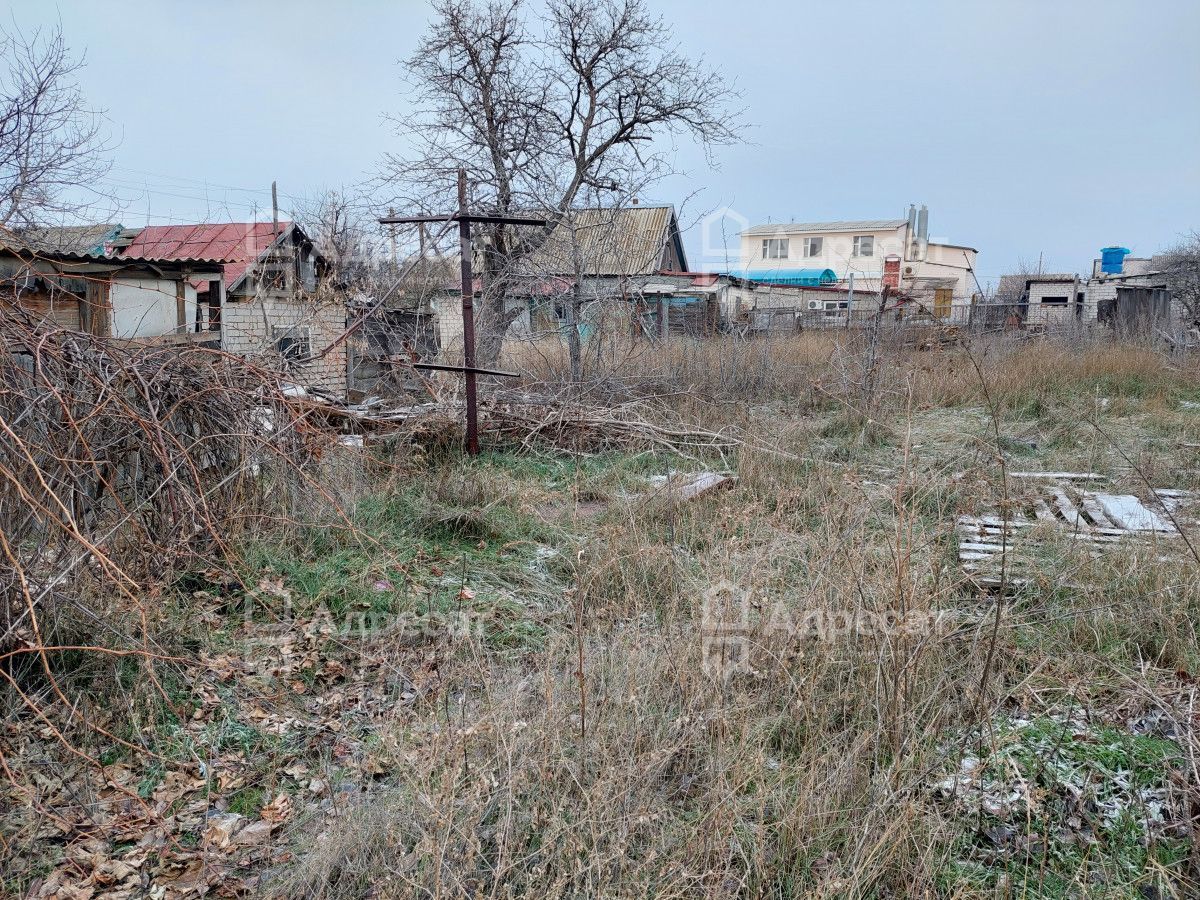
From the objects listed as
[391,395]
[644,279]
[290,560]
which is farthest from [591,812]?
[644,279]

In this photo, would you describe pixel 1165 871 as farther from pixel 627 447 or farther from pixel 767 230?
pixel 767 230

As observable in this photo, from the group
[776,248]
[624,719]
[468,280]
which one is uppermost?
[776,248]

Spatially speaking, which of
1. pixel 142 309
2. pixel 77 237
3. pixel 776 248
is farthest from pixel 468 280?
pixel 776 248

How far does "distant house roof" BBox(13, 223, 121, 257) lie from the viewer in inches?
488

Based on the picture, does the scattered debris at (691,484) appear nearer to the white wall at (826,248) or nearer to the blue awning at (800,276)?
the blue awning at (800,276)

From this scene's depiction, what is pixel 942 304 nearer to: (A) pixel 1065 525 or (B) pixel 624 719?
(A) pixel 1065 525

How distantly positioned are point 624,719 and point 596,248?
8062 millimetres

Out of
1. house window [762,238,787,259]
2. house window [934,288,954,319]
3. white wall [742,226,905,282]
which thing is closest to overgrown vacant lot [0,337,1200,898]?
house window [934,288,954,319]

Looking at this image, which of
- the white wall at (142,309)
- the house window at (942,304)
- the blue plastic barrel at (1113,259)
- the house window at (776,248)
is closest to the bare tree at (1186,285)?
the house window at (942,304)

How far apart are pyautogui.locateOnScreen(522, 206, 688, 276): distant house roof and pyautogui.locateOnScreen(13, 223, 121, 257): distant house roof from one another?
305 inches

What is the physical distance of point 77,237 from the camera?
15.2 metres

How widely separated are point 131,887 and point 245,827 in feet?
1.09

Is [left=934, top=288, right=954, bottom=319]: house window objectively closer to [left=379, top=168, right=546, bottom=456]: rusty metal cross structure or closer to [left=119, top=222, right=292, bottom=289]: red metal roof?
[left=379, top=168, right=546, bottom=456]: rusty metal cross structure

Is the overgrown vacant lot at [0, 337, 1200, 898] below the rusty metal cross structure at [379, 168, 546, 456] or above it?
below
